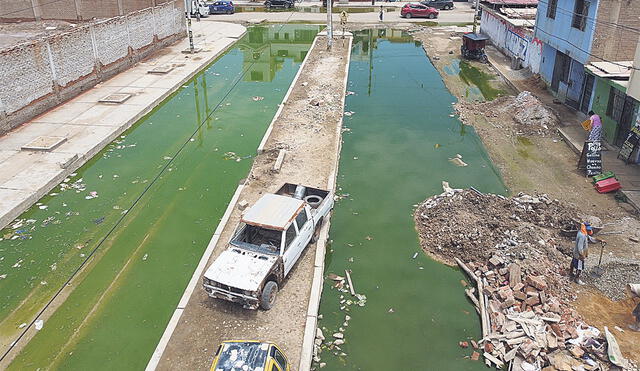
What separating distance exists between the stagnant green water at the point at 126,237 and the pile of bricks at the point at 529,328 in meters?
7.09

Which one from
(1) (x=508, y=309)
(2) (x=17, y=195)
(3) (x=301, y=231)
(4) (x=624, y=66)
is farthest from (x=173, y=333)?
(4) (x=624, y=66)

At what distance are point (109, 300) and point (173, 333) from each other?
2584 mm

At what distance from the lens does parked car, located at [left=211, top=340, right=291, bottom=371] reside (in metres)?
8.62

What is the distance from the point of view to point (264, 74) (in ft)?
101

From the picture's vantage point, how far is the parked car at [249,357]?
8.62m

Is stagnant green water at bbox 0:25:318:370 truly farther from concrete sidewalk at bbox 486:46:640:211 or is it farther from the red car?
the red car

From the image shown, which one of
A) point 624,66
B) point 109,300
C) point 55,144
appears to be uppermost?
point 624,66

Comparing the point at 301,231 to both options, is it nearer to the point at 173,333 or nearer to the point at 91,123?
the point at 173,333

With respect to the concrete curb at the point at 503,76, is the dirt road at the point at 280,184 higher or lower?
→ lower

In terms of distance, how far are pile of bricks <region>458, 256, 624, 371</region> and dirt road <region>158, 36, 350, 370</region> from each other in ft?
12.6

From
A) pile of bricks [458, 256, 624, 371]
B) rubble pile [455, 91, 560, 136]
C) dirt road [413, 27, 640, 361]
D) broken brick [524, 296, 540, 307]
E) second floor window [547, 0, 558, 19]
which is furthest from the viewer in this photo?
second floor window [547, 0, 558, 19]

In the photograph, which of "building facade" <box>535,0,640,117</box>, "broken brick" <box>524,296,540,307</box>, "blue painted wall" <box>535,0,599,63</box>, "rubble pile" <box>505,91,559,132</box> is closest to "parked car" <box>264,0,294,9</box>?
"blue painted wall" <box>535,0,599,63</box>

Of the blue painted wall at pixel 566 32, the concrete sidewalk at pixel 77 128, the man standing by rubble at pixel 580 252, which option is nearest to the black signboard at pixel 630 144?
the blue painted wall at pixel 566 32

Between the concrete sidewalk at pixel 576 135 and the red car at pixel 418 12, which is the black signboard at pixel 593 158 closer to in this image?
the concrete sidewalk at pixel 576 135
